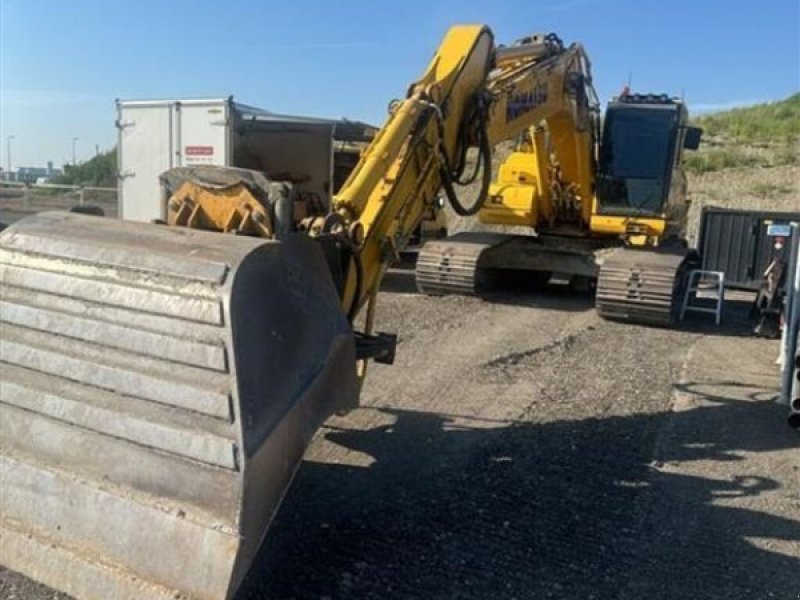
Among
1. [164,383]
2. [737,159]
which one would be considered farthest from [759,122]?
[164,383]

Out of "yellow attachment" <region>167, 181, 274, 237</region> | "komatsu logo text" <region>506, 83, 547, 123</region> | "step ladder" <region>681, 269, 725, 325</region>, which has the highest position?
"komatsu logo text" <region>506, 83, 547, 123</region>

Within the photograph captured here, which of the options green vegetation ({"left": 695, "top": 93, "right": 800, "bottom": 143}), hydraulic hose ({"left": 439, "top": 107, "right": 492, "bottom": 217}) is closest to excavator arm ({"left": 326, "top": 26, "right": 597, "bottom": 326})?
hydraulic hose ({"left": 439, "top": 107, "right": 492, "bottom": 217})

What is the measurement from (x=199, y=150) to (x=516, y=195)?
191 inches

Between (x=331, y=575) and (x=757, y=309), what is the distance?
8337 millimetres

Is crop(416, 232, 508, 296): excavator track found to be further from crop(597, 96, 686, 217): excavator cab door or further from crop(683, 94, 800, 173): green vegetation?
crop(683, 94, 800, 173): green vegetation

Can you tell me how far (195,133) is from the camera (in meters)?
12.6

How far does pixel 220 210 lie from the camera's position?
12.8ft

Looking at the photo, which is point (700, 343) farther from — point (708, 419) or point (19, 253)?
point (19, 253)

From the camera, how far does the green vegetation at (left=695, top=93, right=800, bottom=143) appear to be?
3148 centimetres

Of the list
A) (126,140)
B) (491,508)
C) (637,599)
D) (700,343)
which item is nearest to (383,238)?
(491,508)

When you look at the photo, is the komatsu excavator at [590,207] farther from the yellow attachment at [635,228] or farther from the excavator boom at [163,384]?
the excavator boom at [163,384]

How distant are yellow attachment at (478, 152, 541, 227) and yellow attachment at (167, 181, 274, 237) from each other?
7.59m

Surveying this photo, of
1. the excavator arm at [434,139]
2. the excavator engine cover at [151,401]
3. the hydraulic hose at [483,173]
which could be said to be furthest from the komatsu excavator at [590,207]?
the excavator engine cover at [151,401]

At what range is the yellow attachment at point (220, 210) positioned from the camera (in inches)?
149
